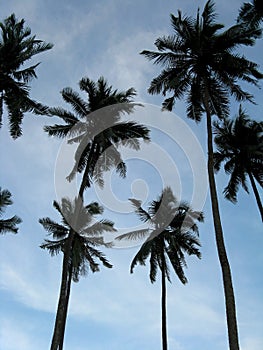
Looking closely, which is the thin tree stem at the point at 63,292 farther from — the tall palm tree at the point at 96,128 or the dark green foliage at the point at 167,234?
the dark green foliage at the point at 167,234

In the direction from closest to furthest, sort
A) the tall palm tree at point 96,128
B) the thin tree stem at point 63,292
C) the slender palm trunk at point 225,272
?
the slender palm trunk at point 225,272, the thin tree stem at point 63,292, the tall palm tree at point 96,128

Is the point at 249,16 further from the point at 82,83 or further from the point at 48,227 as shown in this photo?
the point at 48,227

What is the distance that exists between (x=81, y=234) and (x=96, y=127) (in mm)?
8381

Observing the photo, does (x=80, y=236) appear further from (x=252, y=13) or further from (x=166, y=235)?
(x=252, y=13)

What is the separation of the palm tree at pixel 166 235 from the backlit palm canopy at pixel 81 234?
2.30 m

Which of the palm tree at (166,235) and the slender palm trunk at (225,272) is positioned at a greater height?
the palm tree at (166,235)

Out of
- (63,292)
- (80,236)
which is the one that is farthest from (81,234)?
(63,292)

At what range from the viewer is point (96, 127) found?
80.0 feet

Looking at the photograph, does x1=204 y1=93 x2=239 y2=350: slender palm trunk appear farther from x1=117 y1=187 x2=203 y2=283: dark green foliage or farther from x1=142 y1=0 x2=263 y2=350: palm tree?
x1=117 y1=187 x2=203 y2=283: dark green foliage

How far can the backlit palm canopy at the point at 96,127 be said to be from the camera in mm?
24344

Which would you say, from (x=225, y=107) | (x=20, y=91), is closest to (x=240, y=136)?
(x=225, y=107)

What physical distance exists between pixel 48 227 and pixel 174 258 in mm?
9354

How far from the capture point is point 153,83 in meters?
22.2

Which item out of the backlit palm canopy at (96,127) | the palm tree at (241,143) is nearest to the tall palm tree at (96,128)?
the backlit palm canopy at (96,127)
